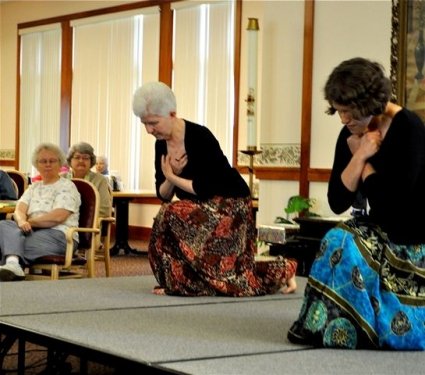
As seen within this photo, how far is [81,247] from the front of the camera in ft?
19.4

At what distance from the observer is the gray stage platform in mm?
2898

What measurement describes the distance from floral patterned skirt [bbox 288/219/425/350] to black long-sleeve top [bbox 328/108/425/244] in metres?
0.05

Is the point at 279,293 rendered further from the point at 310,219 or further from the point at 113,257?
the point at 113,257

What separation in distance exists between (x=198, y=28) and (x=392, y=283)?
8587mm

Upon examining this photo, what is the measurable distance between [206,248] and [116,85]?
27.2 ft

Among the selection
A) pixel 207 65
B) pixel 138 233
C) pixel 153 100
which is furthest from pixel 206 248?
pixel 138 233

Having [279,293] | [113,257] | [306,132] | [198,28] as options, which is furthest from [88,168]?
[198,28]

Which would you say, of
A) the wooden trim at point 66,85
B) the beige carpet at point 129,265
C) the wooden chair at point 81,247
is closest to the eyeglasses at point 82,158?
the beige carpet at point 129,265

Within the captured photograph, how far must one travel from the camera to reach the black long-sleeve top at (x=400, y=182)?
9.90 ft

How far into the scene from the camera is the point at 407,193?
3029 mm

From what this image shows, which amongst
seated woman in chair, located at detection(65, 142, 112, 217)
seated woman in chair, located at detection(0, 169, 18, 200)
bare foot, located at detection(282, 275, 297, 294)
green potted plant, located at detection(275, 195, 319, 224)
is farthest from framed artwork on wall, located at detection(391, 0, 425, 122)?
seated woman in chair, located at detection(0, 169, 18, 200)

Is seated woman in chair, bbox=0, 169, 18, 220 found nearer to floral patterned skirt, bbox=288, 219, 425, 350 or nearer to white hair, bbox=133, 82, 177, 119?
white hair, bbox=133, 82, 177, 119

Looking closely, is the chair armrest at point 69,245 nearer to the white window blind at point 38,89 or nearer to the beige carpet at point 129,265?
the beige carpet at point 129,265

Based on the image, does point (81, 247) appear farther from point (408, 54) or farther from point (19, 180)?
point (408, 54)
